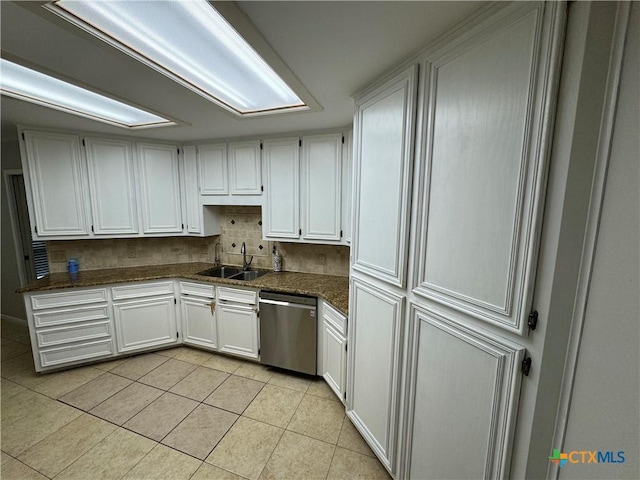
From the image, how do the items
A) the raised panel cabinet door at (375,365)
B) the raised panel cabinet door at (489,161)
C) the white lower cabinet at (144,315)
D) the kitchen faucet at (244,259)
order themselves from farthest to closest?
the kitchen faucet at (244,259), the white lower cabinet at (144,315), the raised panel cabinet door at (375,365), the raised panel cabinet door at (489,161)

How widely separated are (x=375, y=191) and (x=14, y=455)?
9.61 ft

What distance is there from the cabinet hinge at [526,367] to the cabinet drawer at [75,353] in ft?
11.4

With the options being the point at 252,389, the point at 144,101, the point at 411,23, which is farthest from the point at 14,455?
the point at 411,23

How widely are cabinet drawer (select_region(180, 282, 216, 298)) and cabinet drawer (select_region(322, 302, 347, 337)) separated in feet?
4.28

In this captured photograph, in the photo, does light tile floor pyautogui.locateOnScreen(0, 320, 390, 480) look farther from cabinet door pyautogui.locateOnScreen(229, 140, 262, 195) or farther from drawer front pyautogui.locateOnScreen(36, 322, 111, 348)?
cabinet door pyautogui.locateOnScreen(229, 140, 262, 195)

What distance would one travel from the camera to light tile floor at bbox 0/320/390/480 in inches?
63.9

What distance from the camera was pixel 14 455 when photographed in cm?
169

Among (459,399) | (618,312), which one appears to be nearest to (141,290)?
(459,399)

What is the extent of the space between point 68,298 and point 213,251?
57.7 inches

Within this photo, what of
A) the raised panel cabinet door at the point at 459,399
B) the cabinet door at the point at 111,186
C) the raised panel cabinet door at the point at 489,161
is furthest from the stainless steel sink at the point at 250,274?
the raised panel cabinet door at the point at 489,161

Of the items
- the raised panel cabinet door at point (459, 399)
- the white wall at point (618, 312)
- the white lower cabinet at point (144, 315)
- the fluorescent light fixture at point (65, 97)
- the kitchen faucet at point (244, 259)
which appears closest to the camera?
the white wall at point (618, 312)

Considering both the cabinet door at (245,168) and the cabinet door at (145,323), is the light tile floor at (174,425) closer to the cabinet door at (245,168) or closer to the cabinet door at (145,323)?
the cabinet door at (145,323)


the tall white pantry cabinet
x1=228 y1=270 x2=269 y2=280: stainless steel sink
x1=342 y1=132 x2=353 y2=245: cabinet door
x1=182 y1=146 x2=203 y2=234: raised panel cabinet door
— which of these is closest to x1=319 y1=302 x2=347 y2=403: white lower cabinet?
the tall white pantry cabinet

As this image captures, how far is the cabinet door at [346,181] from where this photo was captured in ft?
7.70
